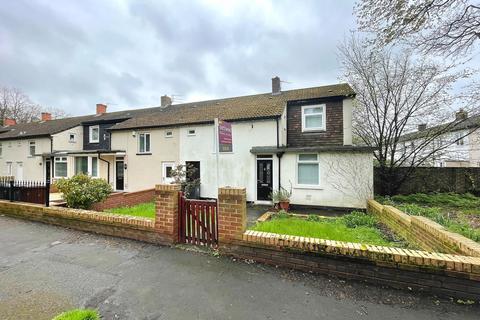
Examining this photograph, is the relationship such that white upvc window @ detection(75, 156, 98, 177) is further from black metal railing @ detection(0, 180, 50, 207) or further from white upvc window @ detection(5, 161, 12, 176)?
white upvc window @ detection(5, 161, 12, 176)

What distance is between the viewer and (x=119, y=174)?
16.3 m

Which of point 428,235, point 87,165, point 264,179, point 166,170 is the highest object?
point 87,165

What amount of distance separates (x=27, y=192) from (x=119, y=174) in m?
9.08

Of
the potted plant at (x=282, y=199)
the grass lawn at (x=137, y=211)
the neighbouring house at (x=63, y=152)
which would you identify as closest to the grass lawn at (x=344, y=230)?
the potted plant at (x=282, y=199)

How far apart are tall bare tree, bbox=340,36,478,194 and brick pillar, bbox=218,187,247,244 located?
31.8ft

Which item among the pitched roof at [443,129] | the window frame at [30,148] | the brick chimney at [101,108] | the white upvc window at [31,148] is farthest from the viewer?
the brick chimney at [101,108]

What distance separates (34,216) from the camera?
6648mm

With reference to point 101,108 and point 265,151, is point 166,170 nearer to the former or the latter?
point 265,151

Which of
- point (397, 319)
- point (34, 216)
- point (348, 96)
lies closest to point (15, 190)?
point (34, 216)

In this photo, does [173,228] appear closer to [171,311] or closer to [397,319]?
[171,311]

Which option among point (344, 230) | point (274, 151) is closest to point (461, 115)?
point (274, 151)

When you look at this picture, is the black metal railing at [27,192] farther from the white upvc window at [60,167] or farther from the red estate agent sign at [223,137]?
the white upvc window at [60,167]

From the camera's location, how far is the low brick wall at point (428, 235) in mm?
3402

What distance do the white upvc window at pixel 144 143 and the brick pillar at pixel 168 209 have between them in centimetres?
1116
